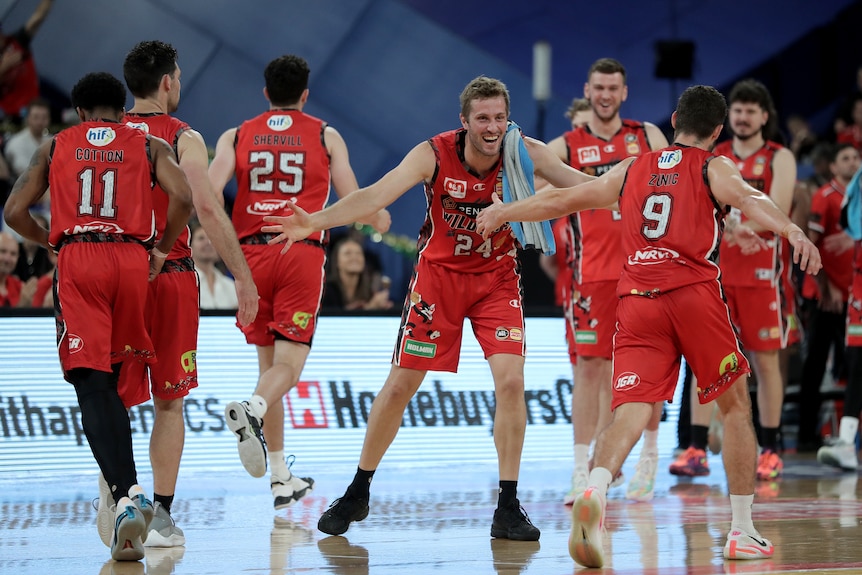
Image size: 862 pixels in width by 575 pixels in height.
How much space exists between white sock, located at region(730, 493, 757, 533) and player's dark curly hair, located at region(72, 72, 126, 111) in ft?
10.5

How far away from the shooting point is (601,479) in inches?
189

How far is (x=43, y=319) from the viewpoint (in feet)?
26.3

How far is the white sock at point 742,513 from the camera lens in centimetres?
500

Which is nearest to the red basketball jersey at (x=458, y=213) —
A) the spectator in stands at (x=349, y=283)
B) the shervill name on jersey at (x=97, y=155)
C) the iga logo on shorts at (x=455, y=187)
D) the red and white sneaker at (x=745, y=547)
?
the iga logo on shorts at (x=455, y=187)

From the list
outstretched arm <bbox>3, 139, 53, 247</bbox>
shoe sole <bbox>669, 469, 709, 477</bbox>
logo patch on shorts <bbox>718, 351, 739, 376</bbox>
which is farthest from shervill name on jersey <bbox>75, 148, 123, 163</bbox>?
shoe sole <bbox>669, 469, 709, 477</bbox>

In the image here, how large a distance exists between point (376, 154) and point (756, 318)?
26.5 ft

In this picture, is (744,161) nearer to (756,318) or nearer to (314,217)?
(756,318)

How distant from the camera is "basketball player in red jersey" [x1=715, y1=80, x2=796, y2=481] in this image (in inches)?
327

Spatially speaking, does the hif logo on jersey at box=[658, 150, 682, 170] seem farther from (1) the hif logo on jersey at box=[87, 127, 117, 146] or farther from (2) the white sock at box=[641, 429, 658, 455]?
(2) the white sock at box=[641, 429, 658, 455]

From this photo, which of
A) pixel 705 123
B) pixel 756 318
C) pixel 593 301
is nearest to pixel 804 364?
pixel 756 318

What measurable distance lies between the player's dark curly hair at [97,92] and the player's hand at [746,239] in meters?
4.49

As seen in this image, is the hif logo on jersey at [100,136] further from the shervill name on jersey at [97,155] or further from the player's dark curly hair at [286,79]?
the player's dark curly hair at [286,79]

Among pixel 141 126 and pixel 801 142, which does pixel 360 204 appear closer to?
pixel 141 126

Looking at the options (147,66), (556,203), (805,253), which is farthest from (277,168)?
(805,253)
